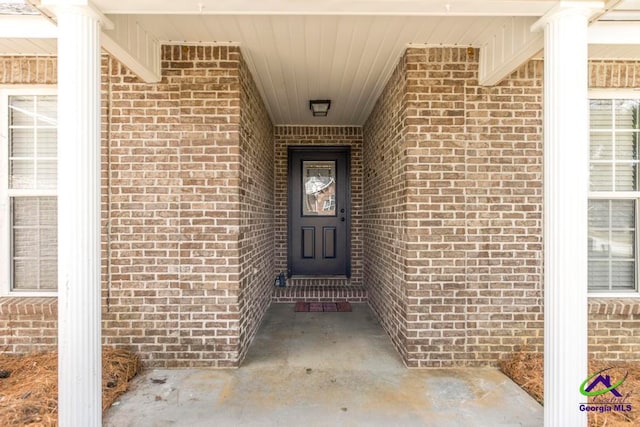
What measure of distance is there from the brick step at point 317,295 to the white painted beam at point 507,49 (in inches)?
132

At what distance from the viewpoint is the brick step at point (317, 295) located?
5.23 meters

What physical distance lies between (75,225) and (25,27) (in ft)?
6.52

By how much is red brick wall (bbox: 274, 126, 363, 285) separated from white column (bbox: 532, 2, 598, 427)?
12.5 feet

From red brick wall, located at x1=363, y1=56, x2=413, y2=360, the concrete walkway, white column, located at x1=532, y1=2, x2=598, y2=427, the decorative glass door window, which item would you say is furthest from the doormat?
white column, located at x1=532, y1=2, x2=598, y2=427

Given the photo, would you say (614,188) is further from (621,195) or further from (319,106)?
(319,106)

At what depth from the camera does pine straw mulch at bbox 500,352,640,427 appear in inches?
92.7

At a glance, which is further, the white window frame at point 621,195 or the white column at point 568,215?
the white window frame at point 621,195

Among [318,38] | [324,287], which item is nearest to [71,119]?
[318,38]

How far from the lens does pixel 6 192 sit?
3.32m

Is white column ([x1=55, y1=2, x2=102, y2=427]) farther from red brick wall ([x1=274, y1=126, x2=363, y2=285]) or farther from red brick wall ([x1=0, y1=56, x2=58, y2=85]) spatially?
red brick wall ([x1=274, y1=126, x2=363, y2=285])

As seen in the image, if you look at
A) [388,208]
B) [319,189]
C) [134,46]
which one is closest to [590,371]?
[388,208]

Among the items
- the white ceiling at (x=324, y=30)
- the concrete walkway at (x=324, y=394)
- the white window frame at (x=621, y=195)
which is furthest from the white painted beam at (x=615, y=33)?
the concrete walkway at (x=324, y=394)

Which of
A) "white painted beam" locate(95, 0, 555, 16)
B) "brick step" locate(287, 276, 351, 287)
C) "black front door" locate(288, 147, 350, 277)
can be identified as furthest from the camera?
"black front door" locate(288, 147, 350, 277)

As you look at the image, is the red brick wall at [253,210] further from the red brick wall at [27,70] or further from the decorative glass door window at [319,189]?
the red brick wall at [27,70]
